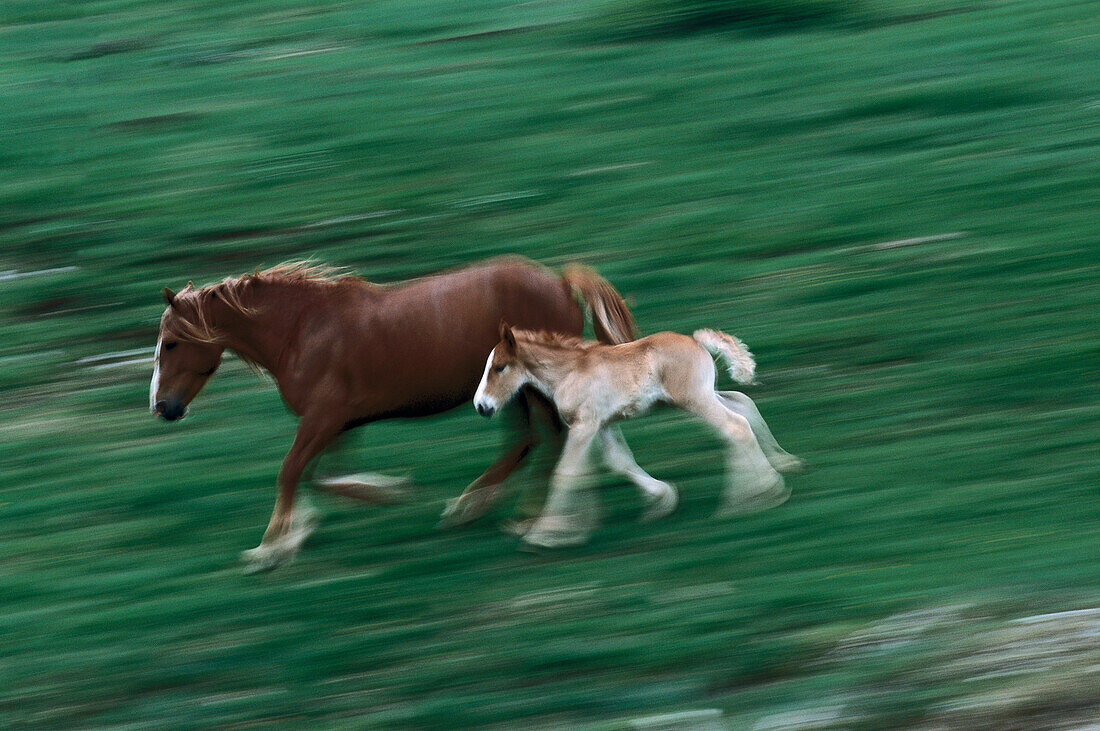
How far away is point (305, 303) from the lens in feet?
19.7

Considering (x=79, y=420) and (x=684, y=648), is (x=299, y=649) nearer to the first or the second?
(x=684, y=648)

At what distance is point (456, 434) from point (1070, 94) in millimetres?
5694

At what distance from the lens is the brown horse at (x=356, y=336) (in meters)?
5.89

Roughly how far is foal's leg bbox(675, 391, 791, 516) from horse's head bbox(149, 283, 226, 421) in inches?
77.0

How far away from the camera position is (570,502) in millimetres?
6168

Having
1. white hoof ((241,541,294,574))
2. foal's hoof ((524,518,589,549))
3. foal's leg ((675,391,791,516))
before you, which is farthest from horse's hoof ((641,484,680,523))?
white hoof ((241,541,294,574))

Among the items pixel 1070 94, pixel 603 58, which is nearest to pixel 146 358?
pixel 603 58

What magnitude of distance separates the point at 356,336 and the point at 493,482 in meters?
0.88

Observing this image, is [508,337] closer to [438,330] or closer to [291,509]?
[438,330]

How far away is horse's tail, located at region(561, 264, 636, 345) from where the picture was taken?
19.7 ft

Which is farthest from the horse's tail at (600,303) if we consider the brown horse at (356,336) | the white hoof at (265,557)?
the white hoof at (265,557)

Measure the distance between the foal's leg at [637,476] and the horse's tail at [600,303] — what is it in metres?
0.39

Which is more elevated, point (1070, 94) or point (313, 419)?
point (1070, 94)

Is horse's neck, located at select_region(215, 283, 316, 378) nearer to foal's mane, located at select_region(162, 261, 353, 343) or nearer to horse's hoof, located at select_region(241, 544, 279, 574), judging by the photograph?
foal's mane, located at select_region(162, 261, 353, 343)
